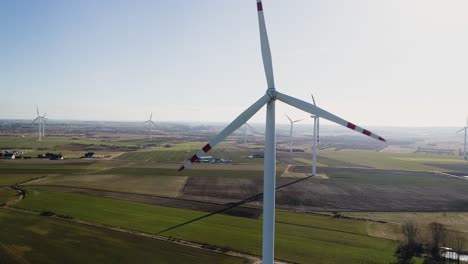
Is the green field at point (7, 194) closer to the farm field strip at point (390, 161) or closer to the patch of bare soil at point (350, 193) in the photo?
the patch of bare soil at point (350, 193)

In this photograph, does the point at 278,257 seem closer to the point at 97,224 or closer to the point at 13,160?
the point at 97,224

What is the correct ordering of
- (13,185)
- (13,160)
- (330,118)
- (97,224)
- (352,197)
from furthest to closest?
(13,160) < (13,185) < (352,197) < (97,224) < (330,118)

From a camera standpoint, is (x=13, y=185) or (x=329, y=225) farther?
Result: (x=13, y=185)

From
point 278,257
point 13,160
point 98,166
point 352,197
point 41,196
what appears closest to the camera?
point 278,257

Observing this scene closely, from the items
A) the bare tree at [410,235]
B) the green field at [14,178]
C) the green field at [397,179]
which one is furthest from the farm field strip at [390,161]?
the green field at [14,178]

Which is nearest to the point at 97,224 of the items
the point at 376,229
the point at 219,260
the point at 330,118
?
the point at 219,260

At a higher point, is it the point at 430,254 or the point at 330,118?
the point at 330,118
